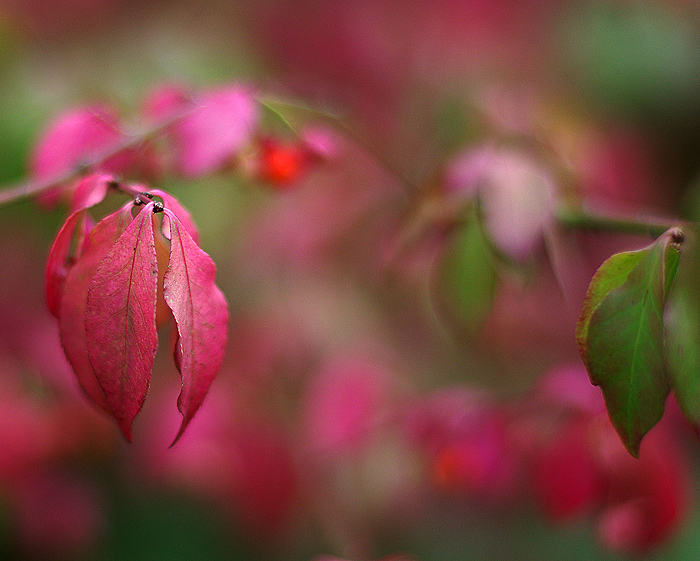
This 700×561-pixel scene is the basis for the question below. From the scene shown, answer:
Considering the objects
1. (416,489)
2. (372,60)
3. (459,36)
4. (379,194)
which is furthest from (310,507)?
(459,36)

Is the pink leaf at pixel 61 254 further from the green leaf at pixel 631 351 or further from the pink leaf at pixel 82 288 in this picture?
the green leaf at pixel 631 351

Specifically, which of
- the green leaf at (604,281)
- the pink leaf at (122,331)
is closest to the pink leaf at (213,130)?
the pink leaf at (122,331)

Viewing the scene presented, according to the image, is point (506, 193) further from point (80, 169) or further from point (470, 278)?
point (80, 169)

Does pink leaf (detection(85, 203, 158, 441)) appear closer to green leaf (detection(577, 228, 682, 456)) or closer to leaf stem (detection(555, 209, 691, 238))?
green leaf (detection(577, 228, 682, 456))

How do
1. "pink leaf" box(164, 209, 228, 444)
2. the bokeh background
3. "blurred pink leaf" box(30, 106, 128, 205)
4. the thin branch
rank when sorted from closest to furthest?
"pink leaf" box(164, 209, 228, 444), the thin branch, "blurred pink leaf" box(30, 106, 128, 205), the bokeh background

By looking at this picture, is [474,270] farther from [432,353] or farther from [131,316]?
[432,353]

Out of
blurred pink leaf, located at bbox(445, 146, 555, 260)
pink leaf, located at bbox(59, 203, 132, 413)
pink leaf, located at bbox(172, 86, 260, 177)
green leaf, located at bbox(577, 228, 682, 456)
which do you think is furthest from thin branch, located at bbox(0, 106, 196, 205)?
green leaf, located at bbox(577, 228, 682, 456)

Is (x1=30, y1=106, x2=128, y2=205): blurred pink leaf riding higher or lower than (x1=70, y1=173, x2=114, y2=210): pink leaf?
higher

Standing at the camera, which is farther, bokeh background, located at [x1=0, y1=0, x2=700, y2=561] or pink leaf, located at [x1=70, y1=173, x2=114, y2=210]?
bokeh background, located at [x1=0, y1=0, x2=700, y2=561]
